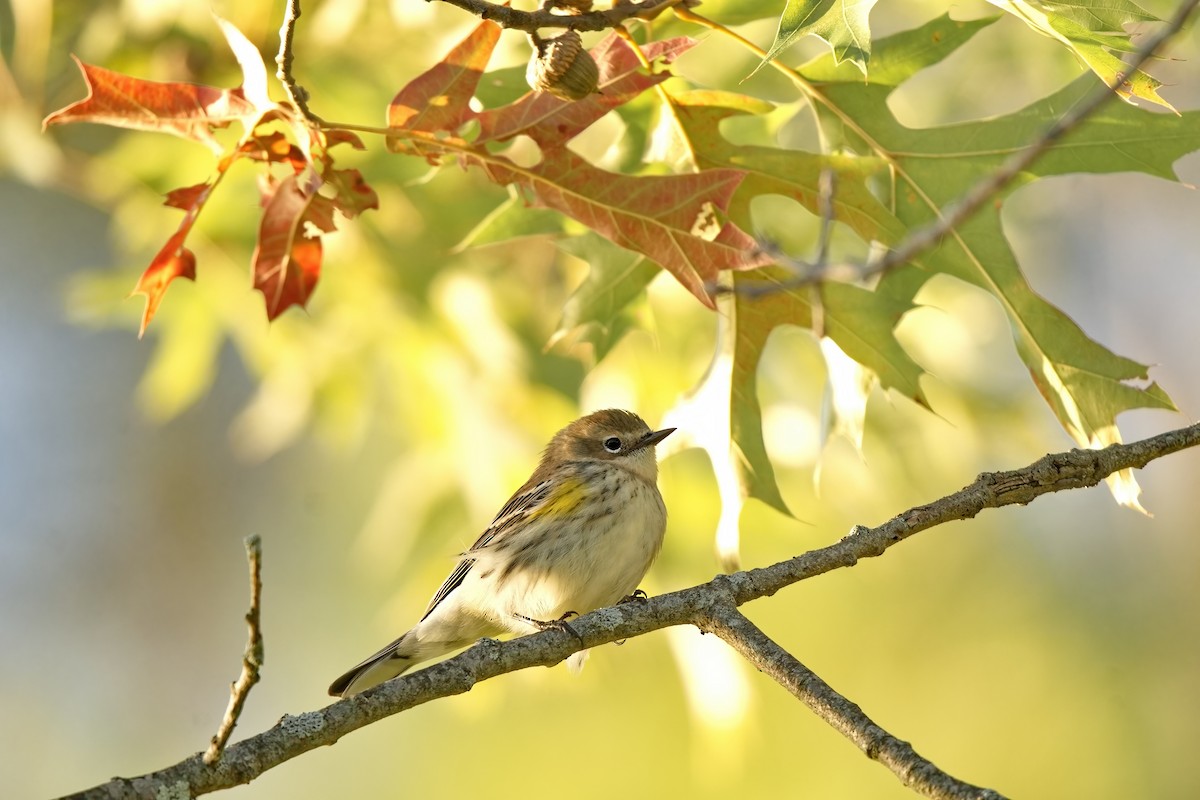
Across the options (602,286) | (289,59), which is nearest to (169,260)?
(289,59)

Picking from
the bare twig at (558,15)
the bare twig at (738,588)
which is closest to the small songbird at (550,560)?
the bare twig at (738,588)

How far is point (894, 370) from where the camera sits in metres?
3.11

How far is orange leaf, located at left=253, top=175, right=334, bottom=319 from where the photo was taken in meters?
2.89

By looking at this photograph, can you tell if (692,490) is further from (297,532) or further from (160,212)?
(297,532)

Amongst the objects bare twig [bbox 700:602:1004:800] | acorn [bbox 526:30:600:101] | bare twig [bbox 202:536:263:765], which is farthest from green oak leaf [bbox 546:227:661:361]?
bare twig [bbox 202:536:263:765]

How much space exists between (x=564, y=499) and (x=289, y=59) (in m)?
2.07

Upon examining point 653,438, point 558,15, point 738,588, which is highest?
point 653,438

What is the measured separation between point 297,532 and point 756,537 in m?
6.70

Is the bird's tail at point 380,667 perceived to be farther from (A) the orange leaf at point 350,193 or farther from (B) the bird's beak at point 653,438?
(A) the orange leaf at point 350,193

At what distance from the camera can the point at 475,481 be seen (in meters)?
5.50

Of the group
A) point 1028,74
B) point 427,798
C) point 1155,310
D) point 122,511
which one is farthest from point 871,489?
point 122,511

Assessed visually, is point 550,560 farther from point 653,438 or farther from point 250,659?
point 250,659

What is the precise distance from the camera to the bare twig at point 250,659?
173 cm

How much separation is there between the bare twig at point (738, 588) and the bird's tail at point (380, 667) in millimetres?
1677
